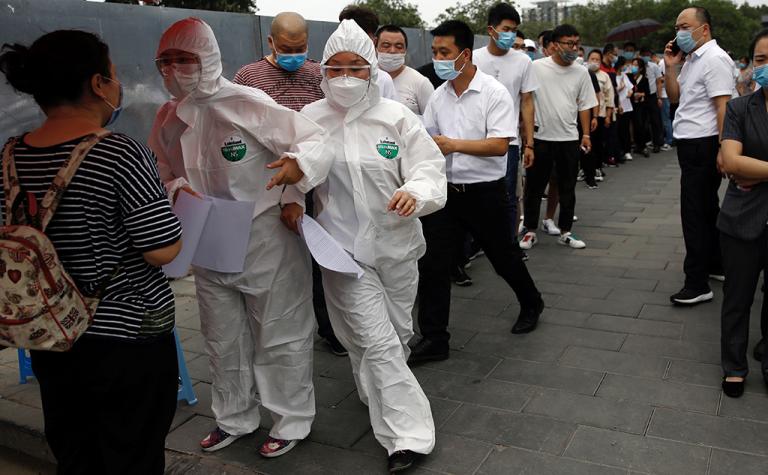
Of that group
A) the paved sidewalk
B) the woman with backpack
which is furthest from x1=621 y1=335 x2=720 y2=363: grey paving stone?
the woman with backpack

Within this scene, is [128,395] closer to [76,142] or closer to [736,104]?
[76,142]

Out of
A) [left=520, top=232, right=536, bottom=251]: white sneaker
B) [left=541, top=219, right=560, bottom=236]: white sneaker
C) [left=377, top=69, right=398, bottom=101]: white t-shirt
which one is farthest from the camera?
[left=541, top=219, right=560, bottom=236]: white sneaker

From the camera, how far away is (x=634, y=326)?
458cm

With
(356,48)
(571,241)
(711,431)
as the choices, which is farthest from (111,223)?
(571,241)

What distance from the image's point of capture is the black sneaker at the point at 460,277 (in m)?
5.68

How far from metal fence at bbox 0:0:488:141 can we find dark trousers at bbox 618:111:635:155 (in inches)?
291

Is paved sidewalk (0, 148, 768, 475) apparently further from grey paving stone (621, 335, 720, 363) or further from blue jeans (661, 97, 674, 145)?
blue jeans (661, 97, 674, 145)

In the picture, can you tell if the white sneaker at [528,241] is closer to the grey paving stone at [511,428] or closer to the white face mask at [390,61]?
the white face mask at [390,61]

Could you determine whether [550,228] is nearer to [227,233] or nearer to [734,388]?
[734,388]

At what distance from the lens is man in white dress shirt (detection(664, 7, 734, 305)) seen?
15.4 feet

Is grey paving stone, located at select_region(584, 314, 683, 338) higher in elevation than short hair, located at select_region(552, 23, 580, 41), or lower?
lower

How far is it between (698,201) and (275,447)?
326 cm

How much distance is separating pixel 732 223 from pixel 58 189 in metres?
3.04

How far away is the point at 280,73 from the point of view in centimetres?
417
